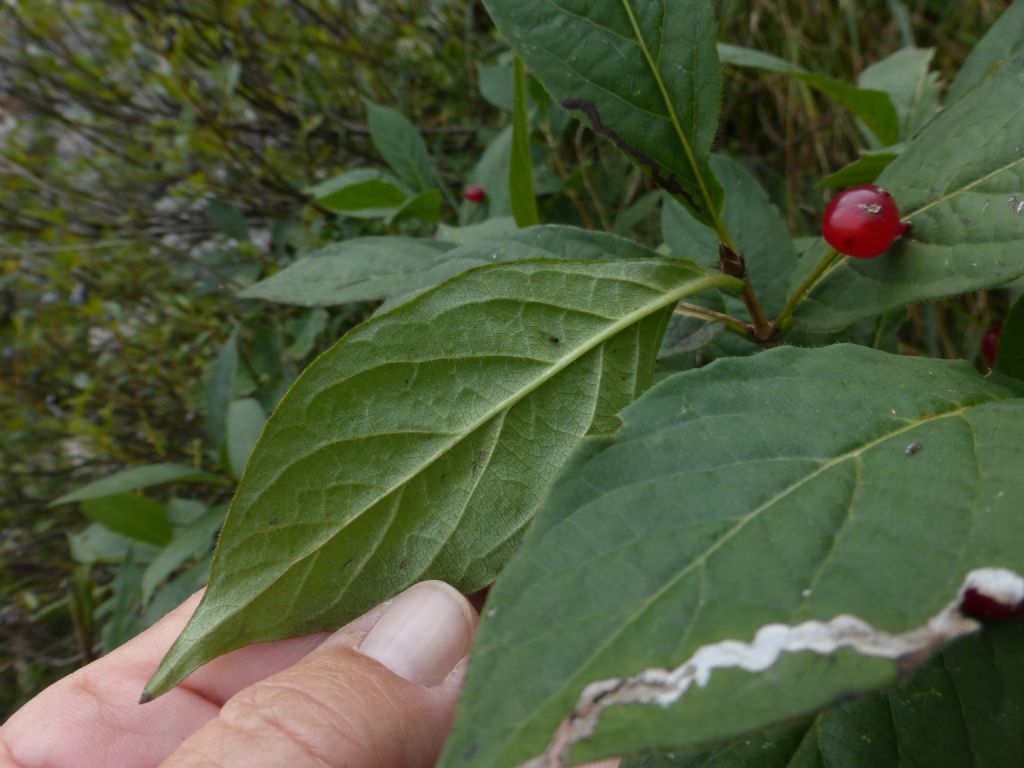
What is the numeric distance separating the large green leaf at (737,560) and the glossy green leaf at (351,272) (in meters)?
0.64

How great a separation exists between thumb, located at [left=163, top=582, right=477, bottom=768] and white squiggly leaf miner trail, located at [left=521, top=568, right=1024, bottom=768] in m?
0.42

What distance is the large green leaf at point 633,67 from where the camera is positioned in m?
0.79

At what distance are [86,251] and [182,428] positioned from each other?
2.34ft

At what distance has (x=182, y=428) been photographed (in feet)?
9.60

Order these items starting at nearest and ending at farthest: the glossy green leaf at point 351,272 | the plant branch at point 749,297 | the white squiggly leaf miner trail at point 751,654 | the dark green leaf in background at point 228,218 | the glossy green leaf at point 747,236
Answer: the white squiggly leaf miner trail at point 751,654, the plant branch at point 749,297, the glossy green leaf at point 747,236, the glossy green leaf at point 351,272, the dark green leaf in background at point 228,218

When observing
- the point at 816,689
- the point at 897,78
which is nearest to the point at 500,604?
the point at 816,689

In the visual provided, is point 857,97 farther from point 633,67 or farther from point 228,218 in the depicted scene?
point 228,218

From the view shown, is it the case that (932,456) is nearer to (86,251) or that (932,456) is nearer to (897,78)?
(897,78)

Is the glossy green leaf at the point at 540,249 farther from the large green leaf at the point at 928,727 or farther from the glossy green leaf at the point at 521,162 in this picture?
the large green leaf at the point at 928,727

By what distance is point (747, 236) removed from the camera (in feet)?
3.31

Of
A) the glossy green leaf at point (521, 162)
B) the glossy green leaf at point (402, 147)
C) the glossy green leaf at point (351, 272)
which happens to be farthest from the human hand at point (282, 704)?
the glossy green leaf at point (402, 147)

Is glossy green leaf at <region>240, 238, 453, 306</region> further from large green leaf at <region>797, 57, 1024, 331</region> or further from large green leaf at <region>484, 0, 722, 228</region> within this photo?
large green leaf at <region>797, 57, 1024, 331</region>

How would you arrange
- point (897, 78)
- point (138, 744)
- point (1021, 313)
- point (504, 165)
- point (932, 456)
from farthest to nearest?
point (504, 165) → point (897, 78) → point (138, 744) → point (1021, 313) → point (932, 456)

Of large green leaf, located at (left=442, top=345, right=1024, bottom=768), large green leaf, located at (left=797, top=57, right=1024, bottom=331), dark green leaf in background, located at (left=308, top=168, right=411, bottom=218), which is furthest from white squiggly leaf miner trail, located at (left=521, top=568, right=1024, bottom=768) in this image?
dark green leaf in background, located at (left=308, top=168, right=411, bottom=218)
